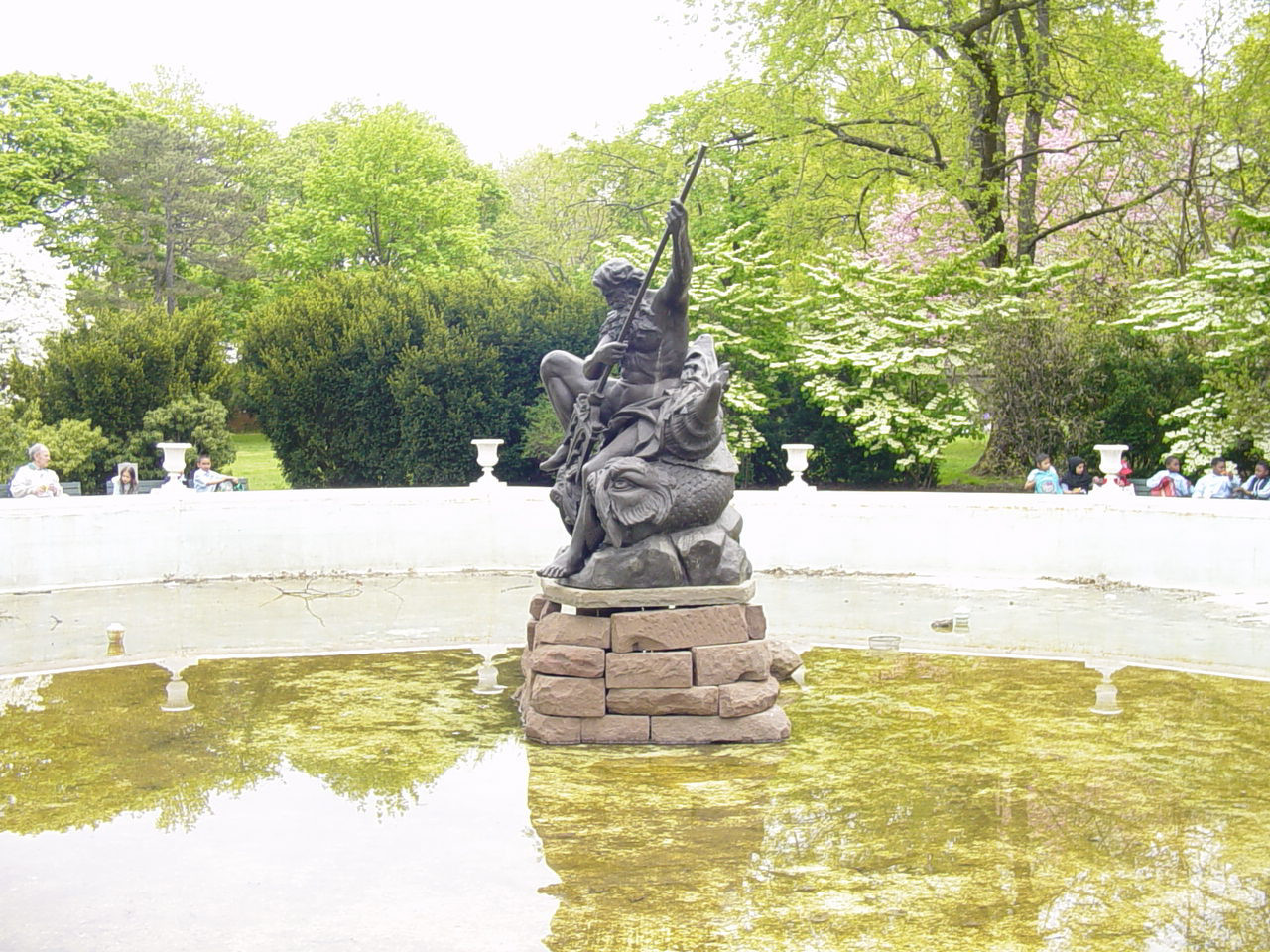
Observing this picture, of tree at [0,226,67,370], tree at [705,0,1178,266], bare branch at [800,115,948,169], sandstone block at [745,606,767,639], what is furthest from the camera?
tree at [0,226,67,370]

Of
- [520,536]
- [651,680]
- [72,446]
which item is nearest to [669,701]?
[651,680]

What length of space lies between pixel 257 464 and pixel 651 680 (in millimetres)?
26240

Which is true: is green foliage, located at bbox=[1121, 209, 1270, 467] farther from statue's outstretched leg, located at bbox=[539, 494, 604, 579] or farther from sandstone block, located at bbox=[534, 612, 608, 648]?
sandstone block, located at bbox=[534, 612, 608, 648]

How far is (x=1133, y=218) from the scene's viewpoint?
26.8 meters

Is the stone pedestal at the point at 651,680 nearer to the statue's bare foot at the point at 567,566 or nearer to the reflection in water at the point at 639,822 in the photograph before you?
the reflection in water at the point at 639,822

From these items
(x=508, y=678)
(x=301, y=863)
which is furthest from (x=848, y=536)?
(x=301, y=863)

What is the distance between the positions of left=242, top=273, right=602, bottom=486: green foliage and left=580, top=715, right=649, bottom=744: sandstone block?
14.2 meters

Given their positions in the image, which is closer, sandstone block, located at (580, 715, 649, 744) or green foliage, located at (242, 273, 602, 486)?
sandstone block, located at (580, 715, 649, 744)

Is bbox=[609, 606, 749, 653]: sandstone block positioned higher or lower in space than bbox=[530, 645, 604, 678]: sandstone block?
higher

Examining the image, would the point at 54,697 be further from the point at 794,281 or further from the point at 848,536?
the point at 794,281

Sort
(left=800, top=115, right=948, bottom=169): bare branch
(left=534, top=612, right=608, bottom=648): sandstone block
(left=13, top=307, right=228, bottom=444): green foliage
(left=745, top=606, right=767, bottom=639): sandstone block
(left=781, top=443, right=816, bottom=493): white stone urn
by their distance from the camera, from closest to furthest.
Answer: (left=534, top=612, right=608, bottom=648): sandstone block < (left=745, top=606, right=767, bottom=639): sandstone block < (left=781, top=443, right=816, bottom=493): white stone urn < (left=13, top=307, right=228, bottom=444): green foliage < (left=800, top=115, right=948, bottom=169): bare branch

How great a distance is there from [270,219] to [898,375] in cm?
2698

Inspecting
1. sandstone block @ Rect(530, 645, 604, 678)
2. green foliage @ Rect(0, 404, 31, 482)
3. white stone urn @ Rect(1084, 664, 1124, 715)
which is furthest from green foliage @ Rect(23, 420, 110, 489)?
white stone urn @ Rect(1084, 664, 1124, 715)

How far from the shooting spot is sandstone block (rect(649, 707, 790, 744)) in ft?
27.5
